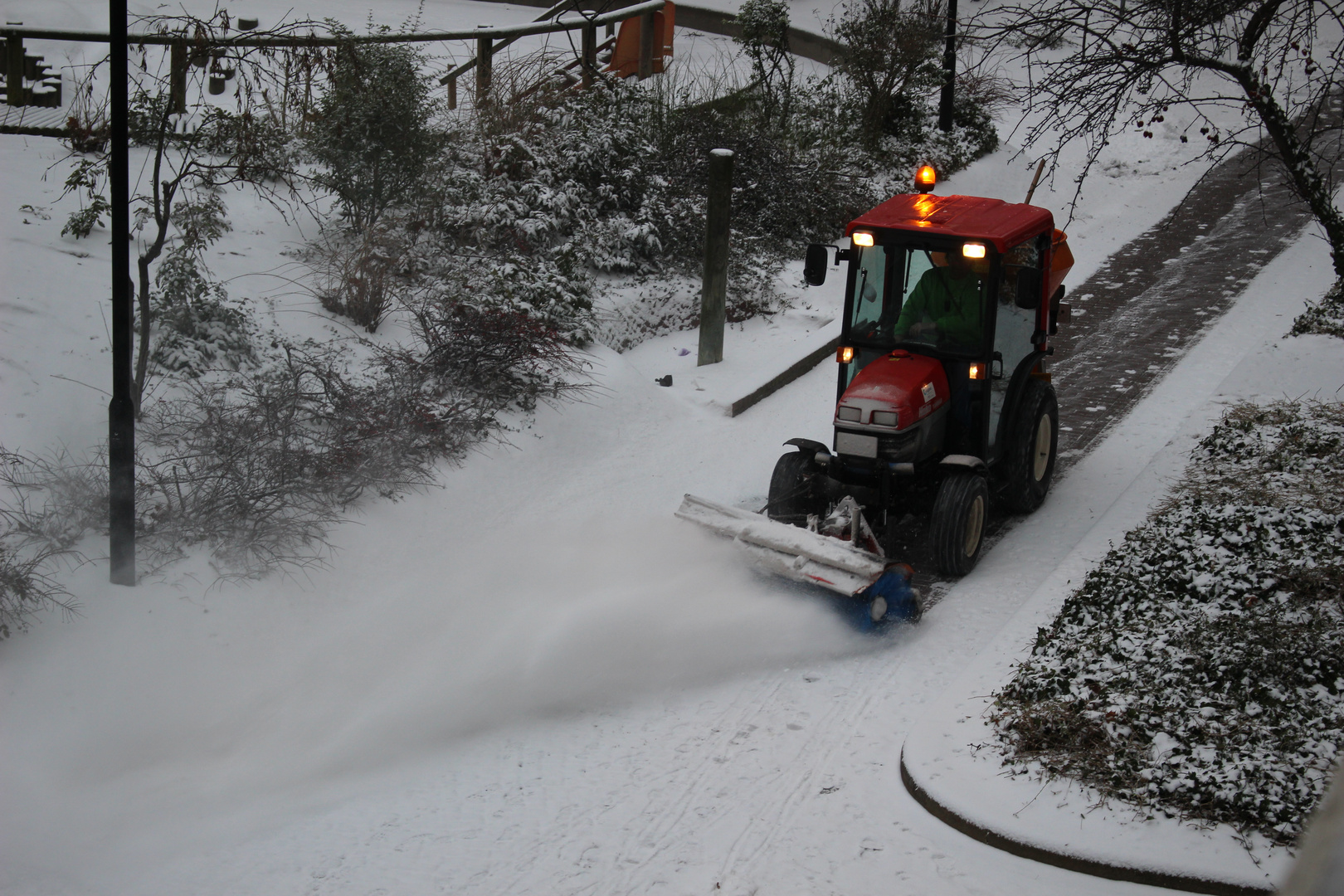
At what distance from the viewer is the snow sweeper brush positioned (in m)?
6.25

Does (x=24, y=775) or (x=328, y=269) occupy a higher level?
(x=328, y=269)

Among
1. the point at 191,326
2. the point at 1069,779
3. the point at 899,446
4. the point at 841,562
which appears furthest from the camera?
the point at 191,326

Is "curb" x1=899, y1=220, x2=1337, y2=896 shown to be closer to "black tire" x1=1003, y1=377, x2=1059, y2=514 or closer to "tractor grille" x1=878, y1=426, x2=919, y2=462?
"black tire" x1=1003, y1=377, x2=1059, y2=514

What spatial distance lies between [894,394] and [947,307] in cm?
86

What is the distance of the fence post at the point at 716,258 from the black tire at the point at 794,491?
3656mm

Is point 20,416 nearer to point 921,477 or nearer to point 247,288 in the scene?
point 247,288

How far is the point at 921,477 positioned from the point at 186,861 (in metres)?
4.70

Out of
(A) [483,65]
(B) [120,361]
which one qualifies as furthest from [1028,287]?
(A) [483,65]

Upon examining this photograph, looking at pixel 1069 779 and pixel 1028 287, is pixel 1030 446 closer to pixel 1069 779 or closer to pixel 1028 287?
pixel 1028 287

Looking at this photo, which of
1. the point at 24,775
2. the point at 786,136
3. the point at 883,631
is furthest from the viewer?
the point at 786,136

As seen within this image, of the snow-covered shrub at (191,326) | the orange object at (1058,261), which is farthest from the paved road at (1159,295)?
the snow-covered shrub at (191,326)

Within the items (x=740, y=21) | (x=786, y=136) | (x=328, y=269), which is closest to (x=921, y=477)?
(x=328, y=269)

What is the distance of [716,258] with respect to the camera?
10555 millimetres

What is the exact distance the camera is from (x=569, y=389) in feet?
30.8
